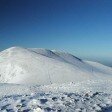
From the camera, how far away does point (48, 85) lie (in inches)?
1125

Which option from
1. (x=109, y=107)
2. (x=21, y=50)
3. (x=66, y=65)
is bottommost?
(x=109, y=107)

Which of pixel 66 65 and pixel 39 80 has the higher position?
pixel 66 65

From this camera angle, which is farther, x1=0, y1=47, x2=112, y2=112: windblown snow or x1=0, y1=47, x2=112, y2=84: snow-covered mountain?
x1=0, y1=47, x2=112, y2=84: snow-covered mountain

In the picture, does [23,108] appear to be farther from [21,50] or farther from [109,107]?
[21,50]

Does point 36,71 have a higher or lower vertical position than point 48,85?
higher

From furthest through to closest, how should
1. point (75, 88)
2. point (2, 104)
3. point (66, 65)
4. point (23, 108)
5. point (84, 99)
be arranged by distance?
point (66, 65) < point (75, 88) < point (84, 99) < point (2, 104) < point (23, 108)

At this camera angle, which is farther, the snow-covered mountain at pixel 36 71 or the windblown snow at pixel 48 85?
the snow-covered mountain at pixel 36 71

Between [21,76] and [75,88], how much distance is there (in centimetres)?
2719

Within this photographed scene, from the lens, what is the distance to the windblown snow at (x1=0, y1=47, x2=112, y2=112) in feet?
42.9

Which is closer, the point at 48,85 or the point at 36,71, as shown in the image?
the point at 48,85

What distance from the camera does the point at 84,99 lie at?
47.7ft

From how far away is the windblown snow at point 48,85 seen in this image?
13.1 metres

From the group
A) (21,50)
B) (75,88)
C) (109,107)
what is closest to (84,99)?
(109,107)

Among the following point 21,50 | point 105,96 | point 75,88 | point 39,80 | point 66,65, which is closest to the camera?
point 105,96
